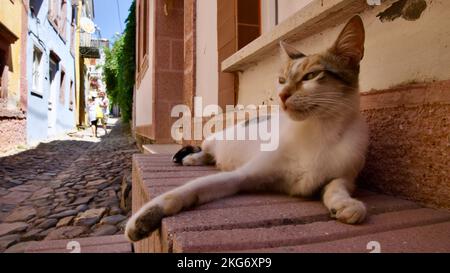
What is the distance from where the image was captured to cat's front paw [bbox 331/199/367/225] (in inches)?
40.8

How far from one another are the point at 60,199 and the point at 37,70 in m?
8.77

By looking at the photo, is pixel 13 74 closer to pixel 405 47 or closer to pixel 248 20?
pixel 248 20

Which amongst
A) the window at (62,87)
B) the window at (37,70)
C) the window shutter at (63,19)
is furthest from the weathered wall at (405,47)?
the window shutter at (63,19)

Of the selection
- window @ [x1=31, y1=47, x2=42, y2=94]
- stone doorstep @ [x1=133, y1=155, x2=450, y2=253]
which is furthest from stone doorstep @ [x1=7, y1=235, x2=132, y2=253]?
window @ [x1=31, y1=47, x2=42, y2=94]

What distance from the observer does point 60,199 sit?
3.75 meters

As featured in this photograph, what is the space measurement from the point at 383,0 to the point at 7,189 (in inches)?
183

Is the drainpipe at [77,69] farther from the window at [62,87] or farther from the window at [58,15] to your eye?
the window at [58,15]

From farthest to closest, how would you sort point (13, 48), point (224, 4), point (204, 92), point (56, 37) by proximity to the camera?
1. point (56, 37)
2. point (13, 48)
3. point (204, 92)
4. point (224, 4)

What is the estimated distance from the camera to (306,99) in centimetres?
128

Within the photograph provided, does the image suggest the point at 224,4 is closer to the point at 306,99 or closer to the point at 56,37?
the point at 306,99

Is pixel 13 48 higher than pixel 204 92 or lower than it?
higher

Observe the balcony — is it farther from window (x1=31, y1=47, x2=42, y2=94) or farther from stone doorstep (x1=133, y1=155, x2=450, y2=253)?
stone doorstep (x1=133, y1=155, x2=450, y2=253)

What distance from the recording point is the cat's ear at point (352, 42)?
4.10 feet
